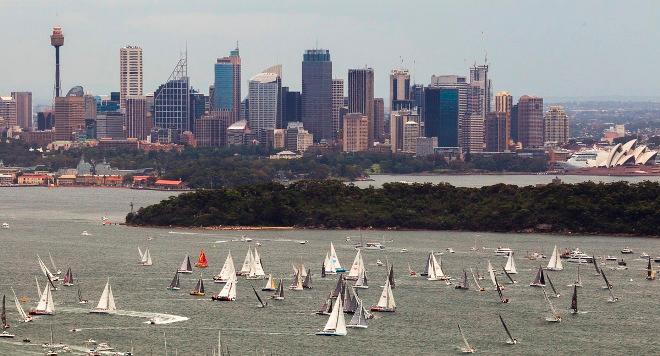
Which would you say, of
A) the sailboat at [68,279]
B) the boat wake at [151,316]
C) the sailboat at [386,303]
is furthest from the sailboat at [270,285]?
the sailboat at [68,279]

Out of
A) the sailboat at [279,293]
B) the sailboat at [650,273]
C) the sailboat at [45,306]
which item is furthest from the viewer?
the sailboat at [650,273]

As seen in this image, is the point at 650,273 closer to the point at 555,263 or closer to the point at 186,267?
the point at 555,263

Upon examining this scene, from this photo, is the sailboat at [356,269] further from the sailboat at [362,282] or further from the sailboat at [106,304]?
the sailboat at [106,304]

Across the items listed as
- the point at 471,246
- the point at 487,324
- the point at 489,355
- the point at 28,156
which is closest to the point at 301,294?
the point at 487,324

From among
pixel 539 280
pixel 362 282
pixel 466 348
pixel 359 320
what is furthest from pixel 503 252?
pixel 466 348

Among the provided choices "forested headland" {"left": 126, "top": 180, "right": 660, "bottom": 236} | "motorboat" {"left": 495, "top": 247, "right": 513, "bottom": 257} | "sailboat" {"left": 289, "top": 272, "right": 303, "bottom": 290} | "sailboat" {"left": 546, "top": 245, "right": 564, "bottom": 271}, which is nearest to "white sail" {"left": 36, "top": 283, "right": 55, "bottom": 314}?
"sailboat" {"left": 289, "top": 272, "right": 303, "bottom": 290}

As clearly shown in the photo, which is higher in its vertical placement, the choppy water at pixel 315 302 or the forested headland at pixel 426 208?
the forested headland at pixel 426 208

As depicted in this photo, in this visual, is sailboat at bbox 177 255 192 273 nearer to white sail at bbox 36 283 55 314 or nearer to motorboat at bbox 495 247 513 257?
white sail at bbox 36 283 55 314
